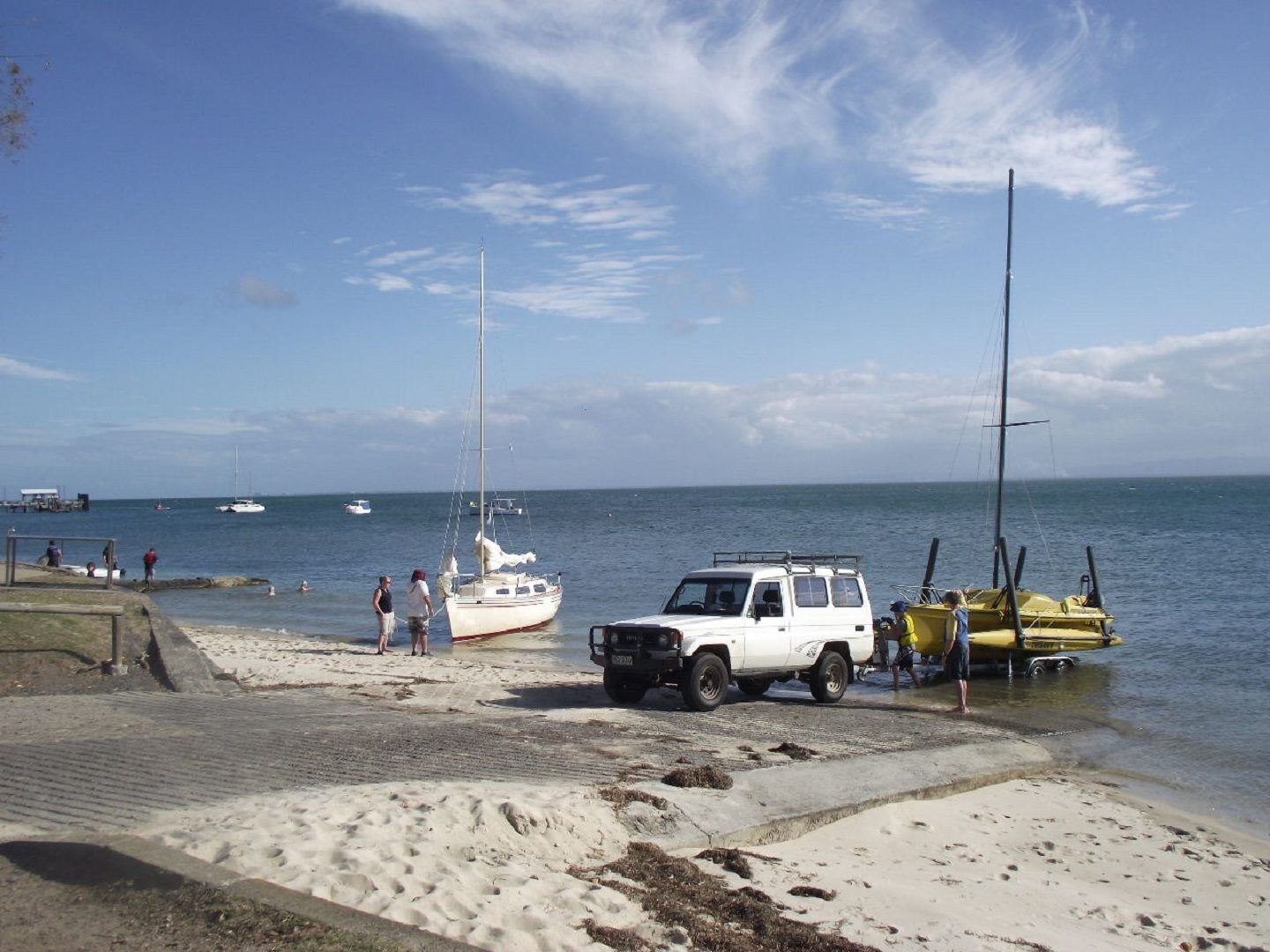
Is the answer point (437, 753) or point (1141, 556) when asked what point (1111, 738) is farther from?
point (1141, 556)

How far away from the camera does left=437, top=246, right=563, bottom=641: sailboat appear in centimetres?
2734

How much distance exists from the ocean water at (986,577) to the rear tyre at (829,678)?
387cm

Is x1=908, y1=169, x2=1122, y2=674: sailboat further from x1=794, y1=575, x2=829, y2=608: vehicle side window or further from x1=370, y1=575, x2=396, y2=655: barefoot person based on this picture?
x1=370, y1=575, x2=396, y2=655: barefoot person

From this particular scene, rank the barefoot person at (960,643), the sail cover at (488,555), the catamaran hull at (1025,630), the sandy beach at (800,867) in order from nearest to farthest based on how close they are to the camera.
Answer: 1. the sandy beach at (800,867)
2. the barefoot person at (960,643)
3. the catamaran hull at (1025,630)
4. the sail cover at (488,555)

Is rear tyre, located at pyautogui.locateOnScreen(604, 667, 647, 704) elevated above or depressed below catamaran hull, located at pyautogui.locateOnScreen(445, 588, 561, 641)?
above

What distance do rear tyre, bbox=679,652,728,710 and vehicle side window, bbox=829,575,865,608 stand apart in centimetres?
249

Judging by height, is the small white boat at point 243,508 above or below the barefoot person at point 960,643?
below

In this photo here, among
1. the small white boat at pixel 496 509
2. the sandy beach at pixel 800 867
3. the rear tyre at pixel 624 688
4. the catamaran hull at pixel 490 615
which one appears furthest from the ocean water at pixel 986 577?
the rear tyre at pixel 624 688

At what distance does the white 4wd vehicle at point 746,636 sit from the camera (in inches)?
541

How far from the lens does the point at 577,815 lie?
24.6 ft

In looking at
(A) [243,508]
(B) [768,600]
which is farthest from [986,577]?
(A) [243,508]

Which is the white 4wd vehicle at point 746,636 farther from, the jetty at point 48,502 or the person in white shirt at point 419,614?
the jetty at point 48,502

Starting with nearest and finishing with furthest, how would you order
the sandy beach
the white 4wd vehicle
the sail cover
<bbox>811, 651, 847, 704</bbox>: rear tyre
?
the sandy beach < the white 4wd vehicle < <bbox>811, 651, 847, 704</bbox>: rear tyre < the sail cover

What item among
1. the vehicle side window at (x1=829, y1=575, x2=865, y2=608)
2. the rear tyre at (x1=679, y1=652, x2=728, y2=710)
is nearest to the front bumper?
the rear tyre at (x1=679, y1=652, x2=728, y2=710)
